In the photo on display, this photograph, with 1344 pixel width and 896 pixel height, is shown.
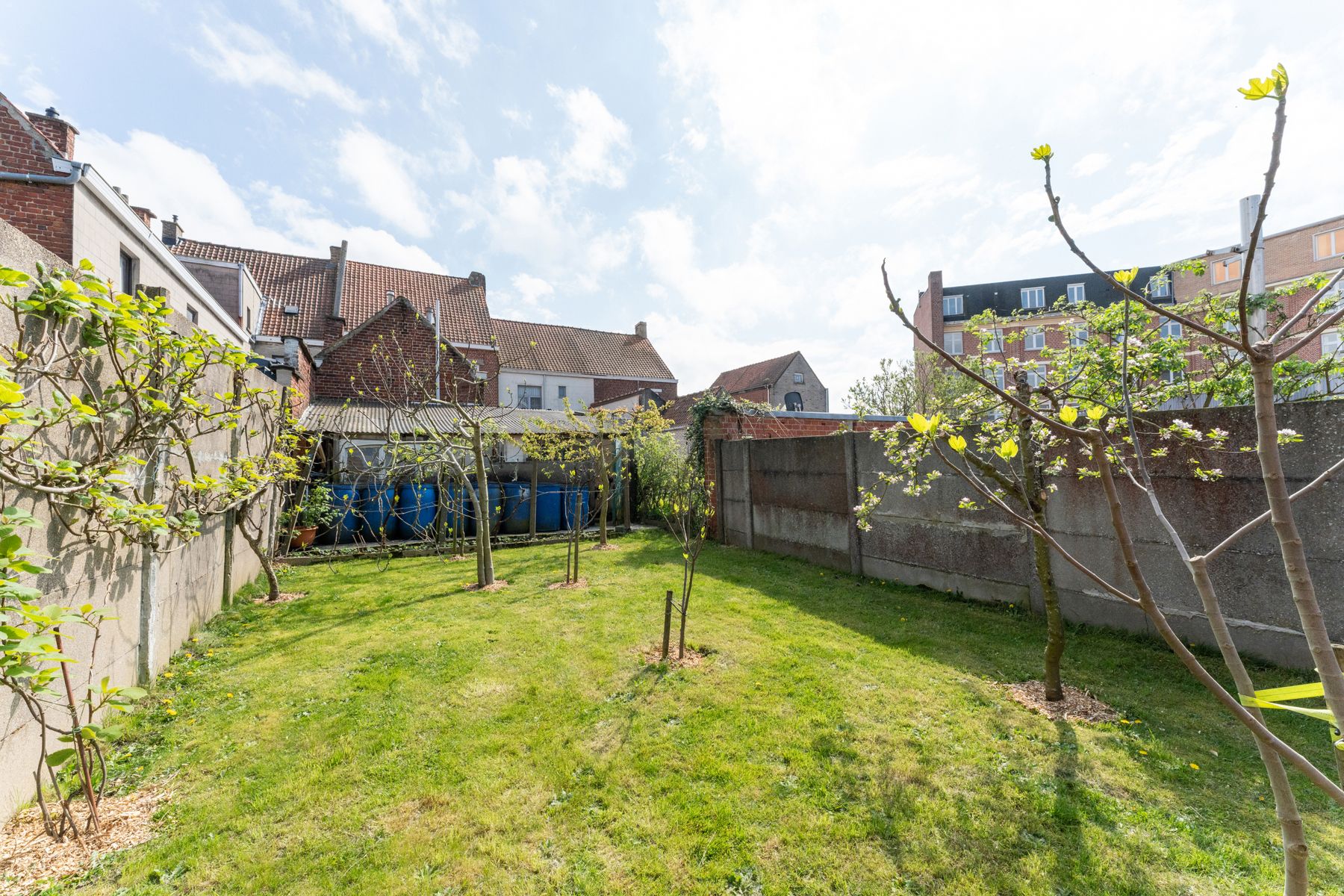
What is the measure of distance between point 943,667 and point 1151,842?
75.7 inches

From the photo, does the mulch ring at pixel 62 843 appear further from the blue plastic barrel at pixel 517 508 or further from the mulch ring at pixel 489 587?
the blue plastic barrel at pixel 517 508

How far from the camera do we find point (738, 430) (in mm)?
10344

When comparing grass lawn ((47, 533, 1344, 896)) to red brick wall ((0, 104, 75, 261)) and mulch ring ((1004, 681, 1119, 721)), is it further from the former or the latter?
red brick wall ((0, 104, 75, 261))

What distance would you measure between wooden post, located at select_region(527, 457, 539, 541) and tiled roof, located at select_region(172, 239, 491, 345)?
476 inches

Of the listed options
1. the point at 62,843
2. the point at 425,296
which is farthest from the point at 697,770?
→ the point at 425,296

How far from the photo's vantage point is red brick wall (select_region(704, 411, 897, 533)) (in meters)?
10.3

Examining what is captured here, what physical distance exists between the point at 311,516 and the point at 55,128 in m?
8.31

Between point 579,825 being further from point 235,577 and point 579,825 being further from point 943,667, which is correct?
point 235,577

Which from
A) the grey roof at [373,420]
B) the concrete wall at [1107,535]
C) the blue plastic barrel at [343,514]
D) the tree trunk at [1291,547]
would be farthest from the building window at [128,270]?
the tree trunk at [1291,547]

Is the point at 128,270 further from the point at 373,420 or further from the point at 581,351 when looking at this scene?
the point at 581,351

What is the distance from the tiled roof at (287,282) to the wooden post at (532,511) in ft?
40.1

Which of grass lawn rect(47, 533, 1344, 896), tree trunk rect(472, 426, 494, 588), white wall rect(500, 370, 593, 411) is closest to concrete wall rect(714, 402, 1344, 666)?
grass lawn rect(47, 533, 1344, 896)

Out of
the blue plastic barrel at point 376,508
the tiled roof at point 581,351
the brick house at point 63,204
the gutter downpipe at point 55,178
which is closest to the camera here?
the gutter downpipe at point 55,178

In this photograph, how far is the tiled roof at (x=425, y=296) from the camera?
2067 cm
